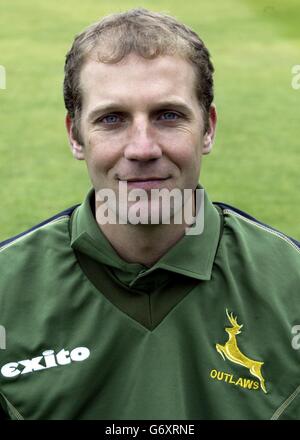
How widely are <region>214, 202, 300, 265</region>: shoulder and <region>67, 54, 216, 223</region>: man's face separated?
9.0 inches

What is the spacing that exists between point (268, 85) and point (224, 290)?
8184 millimetres

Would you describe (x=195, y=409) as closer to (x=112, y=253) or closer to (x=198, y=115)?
(x=112, y=253)

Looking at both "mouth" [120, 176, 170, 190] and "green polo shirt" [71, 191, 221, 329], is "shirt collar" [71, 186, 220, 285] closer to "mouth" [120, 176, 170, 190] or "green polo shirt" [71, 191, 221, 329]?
"green polo shirt" [71, 191, 221, 329]

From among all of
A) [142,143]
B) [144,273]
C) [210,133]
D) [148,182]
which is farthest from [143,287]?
[210,133]

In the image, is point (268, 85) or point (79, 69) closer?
point (79, 69)

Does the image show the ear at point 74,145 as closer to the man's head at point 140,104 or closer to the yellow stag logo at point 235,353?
the man's head at point 140,104

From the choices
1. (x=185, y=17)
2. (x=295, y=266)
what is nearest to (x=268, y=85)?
(x=185, y=17)

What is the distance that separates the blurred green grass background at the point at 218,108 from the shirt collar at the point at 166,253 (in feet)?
13.6

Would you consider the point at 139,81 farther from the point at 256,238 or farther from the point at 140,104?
the point at 256,238

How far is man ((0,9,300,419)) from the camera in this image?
8.32 ft

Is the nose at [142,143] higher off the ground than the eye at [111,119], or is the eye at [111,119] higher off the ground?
the eye at [111,119]

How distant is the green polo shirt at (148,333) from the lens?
8.38ft

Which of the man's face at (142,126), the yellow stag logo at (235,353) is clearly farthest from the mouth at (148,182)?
the yellow stag logo at (235,353)
